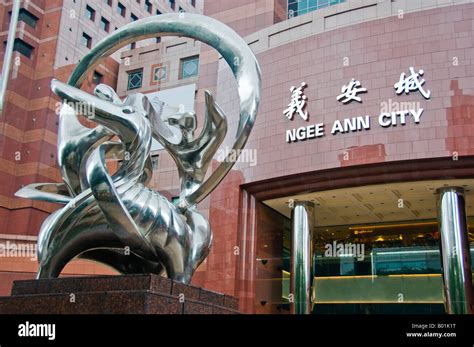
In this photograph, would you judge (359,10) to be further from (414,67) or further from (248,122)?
(248,122)

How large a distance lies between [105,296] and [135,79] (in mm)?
20924

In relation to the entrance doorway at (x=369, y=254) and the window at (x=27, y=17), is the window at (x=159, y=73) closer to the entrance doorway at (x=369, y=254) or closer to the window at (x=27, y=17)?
the window at (x=27, y=17)

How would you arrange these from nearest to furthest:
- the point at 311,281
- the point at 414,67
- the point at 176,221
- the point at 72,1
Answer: the point at 176,221 < the point at 414,67 < the point at 311,281 < the point at 72,1

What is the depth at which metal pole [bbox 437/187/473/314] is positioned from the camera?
48.1 feet

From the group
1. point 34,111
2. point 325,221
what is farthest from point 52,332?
point 34,111

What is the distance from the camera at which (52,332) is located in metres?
5.17

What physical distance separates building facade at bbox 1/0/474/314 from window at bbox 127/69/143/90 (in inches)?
269

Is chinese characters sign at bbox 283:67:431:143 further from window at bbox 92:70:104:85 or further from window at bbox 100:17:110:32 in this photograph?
window at bbox 100:17:110:32

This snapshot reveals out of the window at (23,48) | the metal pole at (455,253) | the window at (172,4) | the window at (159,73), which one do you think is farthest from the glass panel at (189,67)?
the window at (172,4)

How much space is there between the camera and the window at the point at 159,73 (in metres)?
24.1

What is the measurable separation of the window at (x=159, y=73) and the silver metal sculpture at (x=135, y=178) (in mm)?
15557

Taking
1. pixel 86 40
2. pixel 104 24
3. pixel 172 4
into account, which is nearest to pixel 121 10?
pixel 104 24

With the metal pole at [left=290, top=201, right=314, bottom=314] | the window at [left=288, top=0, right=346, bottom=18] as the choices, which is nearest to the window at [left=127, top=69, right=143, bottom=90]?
the window at [left=288, top=0, right=346, bottom=18]

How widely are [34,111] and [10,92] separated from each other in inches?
48.1
